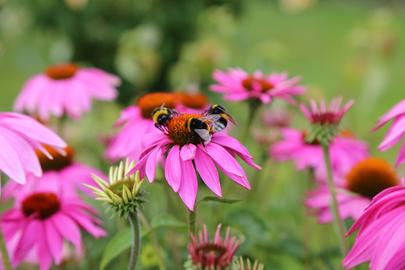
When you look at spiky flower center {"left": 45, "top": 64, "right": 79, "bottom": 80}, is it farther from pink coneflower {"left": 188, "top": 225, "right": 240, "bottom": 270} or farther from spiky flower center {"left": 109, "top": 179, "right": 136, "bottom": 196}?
pink coneflower {"left": 188, "top": 225, "right": 240, "bottom": 270}

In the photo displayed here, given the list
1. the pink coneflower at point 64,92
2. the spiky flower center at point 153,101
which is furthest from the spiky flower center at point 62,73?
the spiky flower center at point 153,101

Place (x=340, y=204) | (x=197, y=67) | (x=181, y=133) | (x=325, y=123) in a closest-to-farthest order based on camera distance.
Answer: (x=181, y=133)
(x=325, y=123)
(x=340, y=204)
(x=197, y=67)

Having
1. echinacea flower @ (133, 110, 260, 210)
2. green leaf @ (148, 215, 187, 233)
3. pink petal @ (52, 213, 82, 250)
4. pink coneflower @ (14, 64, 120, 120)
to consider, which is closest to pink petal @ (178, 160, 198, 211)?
echinacea flower @ (133, 110, 260, 210)

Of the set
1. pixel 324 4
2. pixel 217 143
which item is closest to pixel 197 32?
pixel 217 143

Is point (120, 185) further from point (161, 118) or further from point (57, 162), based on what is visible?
point (57, 162)

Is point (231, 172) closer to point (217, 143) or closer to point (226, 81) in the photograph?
point (217, 143)

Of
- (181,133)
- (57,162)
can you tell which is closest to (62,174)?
(57,162)

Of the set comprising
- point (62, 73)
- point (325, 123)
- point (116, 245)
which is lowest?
point (116, 245)

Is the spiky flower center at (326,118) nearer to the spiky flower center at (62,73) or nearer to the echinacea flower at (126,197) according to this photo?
the echinacea flower at (126,197)
